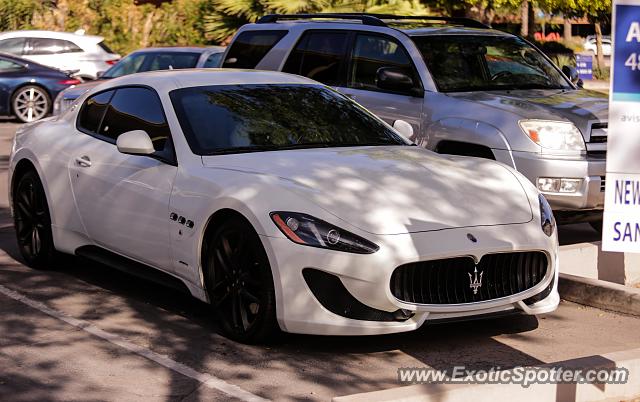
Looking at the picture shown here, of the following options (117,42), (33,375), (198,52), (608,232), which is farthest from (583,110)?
(117,42)

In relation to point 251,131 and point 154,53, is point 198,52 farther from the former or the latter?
point 251,131

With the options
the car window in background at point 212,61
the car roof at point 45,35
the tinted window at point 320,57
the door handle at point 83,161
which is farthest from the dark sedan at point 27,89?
the door handle at point 83,161

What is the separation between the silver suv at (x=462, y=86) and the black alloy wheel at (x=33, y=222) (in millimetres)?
3209

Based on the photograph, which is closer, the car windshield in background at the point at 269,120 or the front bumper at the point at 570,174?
the car windshield in background at the point at 269,120

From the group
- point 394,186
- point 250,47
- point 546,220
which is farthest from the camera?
point 250,47

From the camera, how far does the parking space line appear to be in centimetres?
627

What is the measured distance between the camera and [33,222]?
9.40 meters

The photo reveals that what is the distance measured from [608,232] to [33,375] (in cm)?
309

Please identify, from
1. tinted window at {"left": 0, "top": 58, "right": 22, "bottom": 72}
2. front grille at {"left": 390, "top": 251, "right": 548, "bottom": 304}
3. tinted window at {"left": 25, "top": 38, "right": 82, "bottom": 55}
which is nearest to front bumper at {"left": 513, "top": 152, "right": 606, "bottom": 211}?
front grille at {"left": 390, "top": 251, "right": 548, "bottom": 304}

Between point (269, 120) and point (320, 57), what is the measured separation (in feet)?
12.4

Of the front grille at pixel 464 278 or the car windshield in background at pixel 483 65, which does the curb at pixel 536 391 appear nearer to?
the front grille at pixel 464 278

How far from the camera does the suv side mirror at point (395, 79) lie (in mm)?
10633

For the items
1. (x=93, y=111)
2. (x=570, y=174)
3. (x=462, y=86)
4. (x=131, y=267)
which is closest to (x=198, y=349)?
(x=131, y=267)

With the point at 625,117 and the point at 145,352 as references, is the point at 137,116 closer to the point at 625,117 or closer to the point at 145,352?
the point at 145,352
